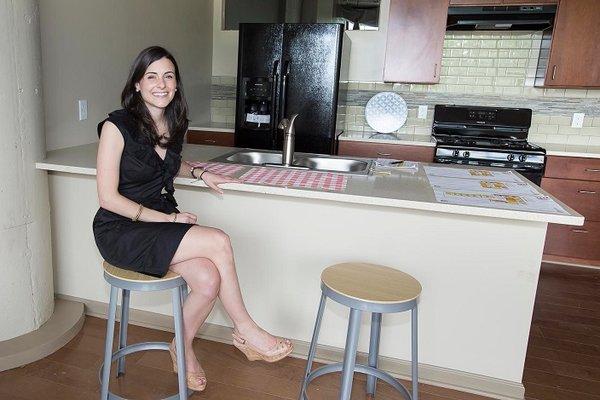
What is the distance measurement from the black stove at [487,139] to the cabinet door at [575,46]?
1.33 feet

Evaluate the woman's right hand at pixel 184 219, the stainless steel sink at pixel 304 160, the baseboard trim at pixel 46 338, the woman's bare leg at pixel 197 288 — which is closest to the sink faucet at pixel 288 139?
the stainless steel sink at pixel 304 160

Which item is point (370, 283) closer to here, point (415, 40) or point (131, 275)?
point (131, 275)

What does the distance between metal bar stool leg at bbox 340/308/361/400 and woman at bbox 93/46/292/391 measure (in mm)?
415

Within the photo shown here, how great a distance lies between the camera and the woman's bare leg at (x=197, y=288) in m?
1.62

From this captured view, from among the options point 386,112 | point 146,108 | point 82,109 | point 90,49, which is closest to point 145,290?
point 146,108

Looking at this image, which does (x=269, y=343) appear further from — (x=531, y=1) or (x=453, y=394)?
(x=531, y=1)

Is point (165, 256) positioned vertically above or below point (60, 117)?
below

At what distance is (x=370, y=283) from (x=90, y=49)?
2133 millimetres

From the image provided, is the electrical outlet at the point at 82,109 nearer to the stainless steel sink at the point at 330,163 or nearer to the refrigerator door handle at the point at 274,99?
the stainless steel sink at the point at 330,163

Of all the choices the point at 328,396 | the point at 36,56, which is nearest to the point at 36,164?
the point at 36,56

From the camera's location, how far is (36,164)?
6.74 feet

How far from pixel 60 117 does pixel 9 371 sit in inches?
50.1

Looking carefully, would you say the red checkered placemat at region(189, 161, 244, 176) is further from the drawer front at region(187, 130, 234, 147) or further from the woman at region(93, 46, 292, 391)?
the drawer front at region(187, 130, 234, 147)

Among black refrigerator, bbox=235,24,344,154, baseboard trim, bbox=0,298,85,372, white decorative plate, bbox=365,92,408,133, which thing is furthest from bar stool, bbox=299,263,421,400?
white decorative plate, bbox=365,92,408,133
